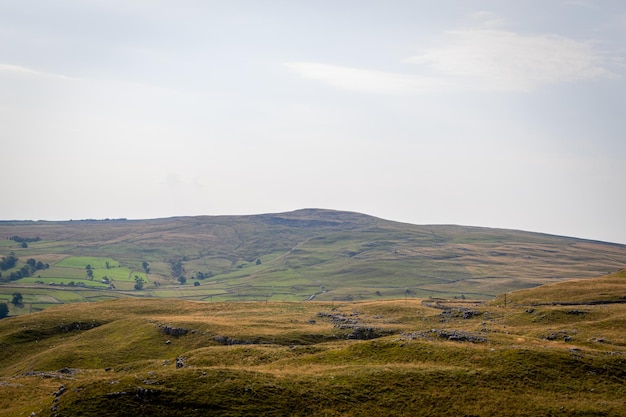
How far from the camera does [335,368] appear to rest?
215ft

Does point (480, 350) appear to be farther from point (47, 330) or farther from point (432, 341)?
point (47, 330)

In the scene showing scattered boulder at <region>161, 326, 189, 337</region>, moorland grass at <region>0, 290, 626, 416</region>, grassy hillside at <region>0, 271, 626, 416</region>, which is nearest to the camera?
moorland grass at <region>0, 290, 626, 416</region>

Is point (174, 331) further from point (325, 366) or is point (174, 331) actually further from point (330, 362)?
point (325, 366)

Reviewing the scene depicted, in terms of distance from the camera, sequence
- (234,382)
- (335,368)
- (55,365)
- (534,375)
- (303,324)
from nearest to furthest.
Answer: (234,382)
(534,375)
(335,368)
(55,365)
(303,324)

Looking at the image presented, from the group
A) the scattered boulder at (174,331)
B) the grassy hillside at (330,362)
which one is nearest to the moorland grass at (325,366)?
the grassy hillside at (330,362)

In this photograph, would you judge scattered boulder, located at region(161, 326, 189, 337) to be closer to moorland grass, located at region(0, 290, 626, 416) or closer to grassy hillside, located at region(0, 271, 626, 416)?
grassy hillside, located at region(0, 271, 626, 416)

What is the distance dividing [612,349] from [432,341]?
78.0 feet

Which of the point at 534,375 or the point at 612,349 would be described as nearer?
the point at 534,375

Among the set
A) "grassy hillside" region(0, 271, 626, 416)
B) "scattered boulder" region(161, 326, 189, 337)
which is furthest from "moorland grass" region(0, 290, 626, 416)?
"scattered boulder" region(161, 326, 189, 337)

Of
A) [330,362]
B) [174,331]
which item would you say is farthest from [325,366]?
[174,331]

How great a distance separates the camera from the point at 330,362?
70.2m

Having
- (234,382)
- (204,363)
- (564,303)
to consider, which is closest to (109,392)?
(234,382)

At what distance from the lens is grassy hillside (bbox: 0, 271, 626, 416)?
53.1 meters

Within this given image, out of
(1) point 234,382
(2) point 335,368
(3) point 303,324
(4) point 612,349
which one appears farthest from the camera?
(3) point 303,324
